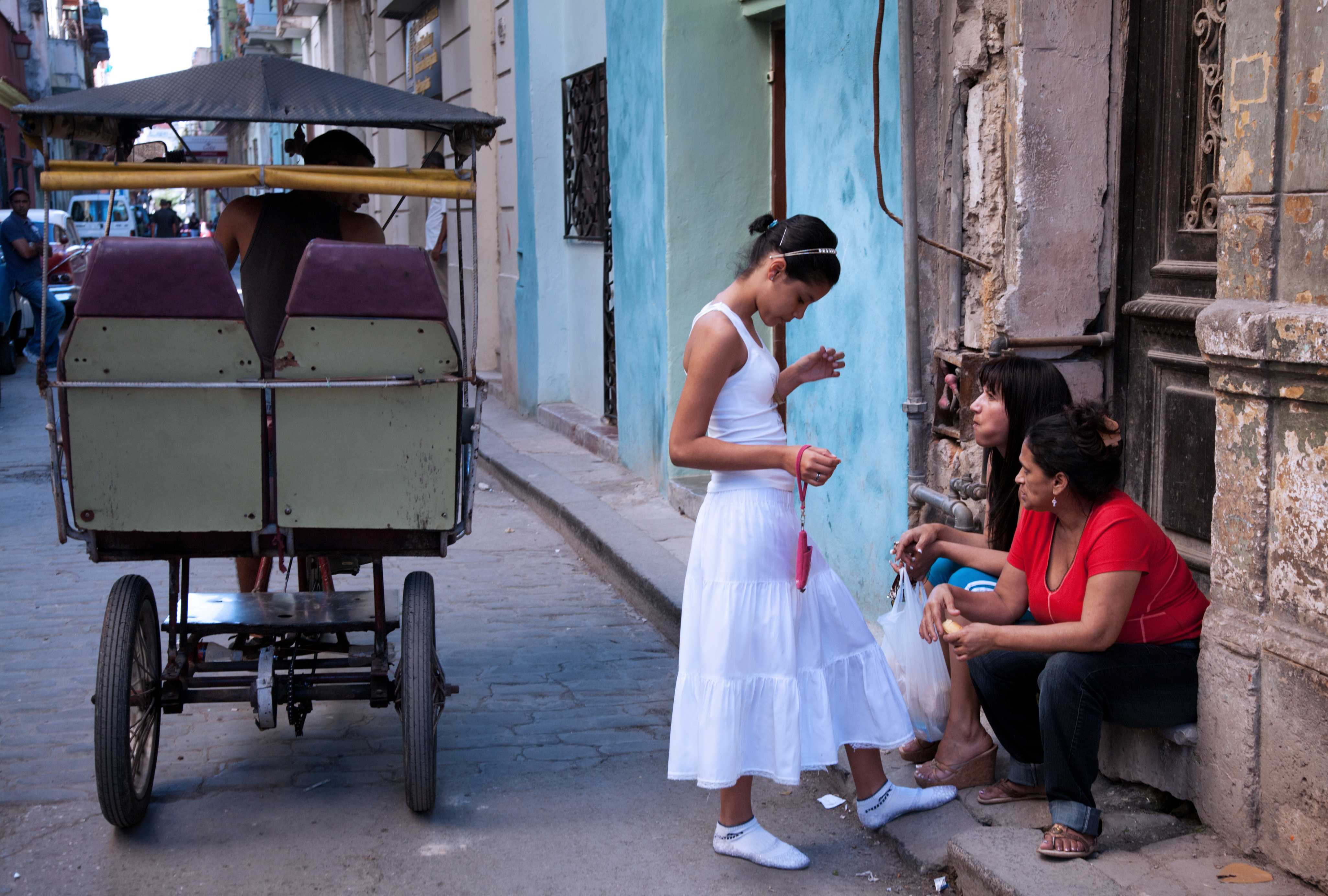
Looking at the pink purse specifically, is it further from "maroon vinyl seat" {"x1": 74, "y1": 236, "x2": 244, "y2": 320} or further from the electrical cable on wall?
"maroon vinyl seat" {"x1": 74, "y1": 236, "x2": 244, "y2": 320}

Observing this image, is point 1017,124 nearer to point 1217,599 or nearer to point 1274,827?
point 1217,599

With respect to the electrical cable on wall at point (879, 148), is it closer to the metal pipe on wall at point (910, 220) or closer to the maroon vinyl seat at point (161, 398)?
the metal pipe on wall at point (910, 220)

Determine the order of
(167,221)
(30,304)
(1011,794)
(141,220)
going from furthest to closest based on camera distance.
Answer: (141,220) → (167,221) → (30,304) → (1011,794)

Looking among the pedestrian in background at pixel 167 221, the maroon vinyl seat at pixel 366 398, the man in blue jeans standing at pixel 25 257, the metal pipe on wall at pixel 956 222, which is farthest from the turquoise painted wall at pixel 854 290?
the pedestrian in background at pixel 167 221

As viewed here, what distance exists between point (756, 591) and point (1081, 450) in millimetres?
908

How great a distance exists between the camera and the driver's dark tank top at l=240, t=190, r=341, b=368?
15.6 feet

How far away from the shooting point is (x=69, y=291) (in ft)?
53.7

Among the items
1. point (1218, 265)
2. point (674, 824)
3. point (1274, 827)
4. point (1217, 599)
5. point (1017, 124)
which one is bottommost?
point (674, 824)

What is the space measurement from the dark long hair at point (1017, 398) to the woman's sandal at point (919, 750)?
2.25 feet

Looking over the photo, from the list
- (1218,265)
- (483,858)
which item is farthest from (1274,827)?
(483,858)

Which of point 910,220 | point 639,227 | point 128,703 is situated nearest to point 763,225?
point 910,220

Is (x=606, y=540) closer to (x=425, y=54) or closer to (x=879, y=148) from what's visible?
(x=879, y=148)

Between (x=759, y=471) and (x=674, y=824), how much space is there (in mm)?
1175

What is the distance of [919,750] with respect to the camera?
399cm
